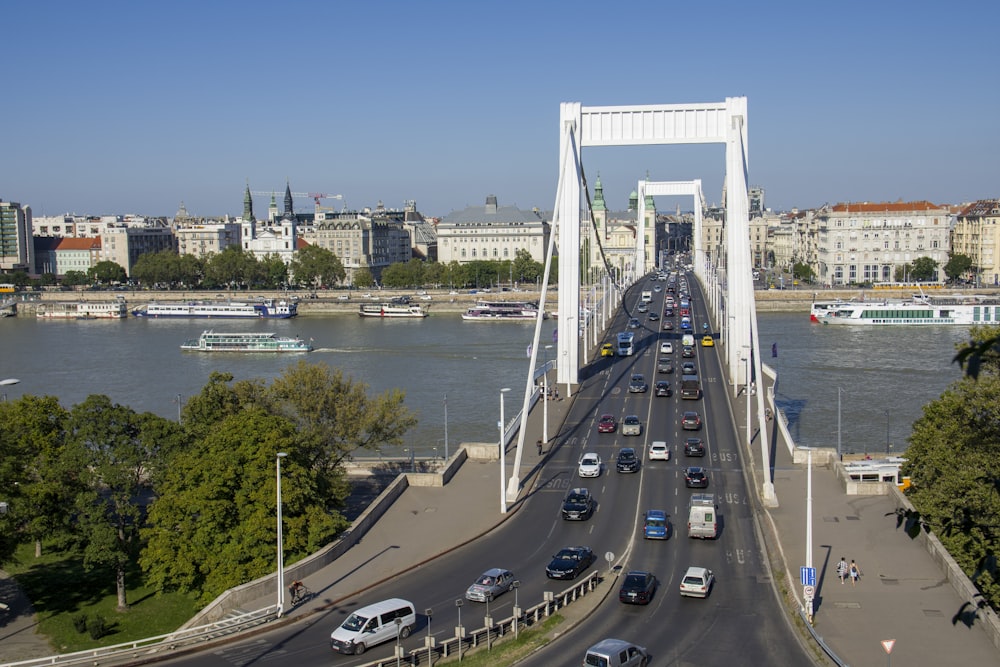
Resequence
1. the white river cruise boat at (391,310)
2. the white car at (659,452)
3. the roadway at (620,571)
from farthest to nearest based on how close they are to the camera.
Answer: the white river cruise boat at (391,310)
the white car at (659,452)
the roadway at (620,571)

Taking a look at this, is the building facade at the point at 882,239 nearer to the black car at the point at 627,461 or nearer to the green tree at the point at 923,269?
the green tree at the point at 923,269

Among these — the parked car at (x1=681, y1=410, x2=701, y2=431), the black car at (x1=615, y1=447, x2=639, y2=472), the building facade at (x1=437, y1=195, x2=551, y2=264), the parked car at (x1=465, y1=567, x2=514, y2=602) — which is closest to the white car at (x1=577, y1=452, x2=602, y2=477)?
the black car at (x1=615, y1=447, x2=639, y2=472)

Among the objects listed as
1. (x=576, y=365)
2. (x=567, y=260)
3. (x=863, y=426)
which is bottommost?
(x=863, y=426)

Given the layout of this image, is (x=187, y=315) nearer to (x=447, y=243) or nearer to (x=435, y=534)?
(x=447, y=243)

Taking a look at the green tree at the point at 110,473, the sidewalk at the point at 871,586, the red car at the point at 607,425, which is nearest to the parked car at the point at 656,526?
the sidewalk at the point at 871,586

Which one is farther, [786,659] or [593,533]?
[593,533]

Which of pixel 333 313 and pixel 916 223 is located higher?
pixel 916 223

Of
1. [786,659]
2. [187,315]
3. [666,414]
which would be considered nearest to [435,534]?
[786,659]

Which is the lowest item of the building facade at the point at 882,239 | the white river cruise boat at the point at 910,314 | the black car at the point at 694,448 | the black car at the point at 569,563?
the black car at the point at 569,563
